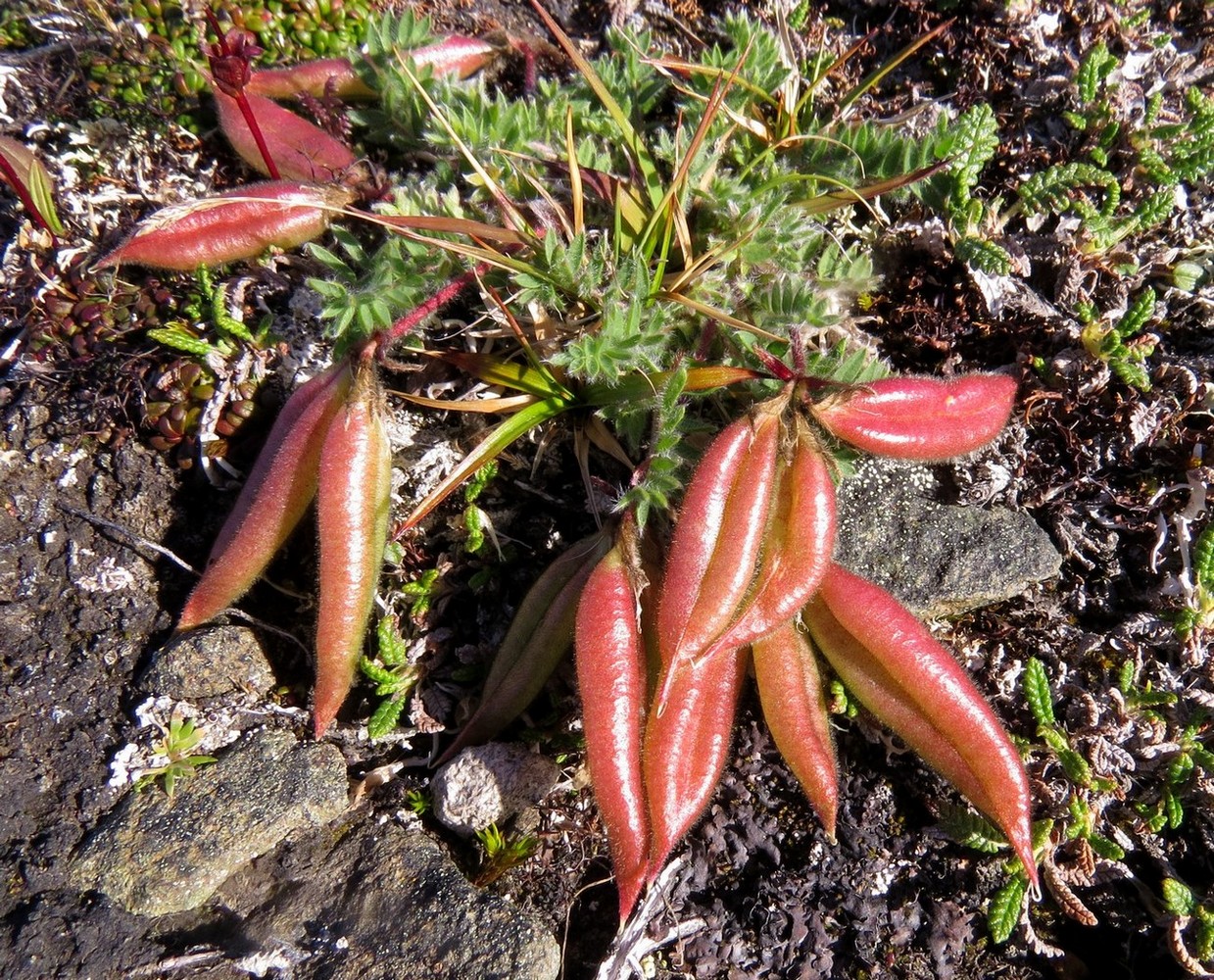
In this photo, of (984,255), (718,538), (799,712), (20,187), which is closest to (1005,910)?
(799,712)

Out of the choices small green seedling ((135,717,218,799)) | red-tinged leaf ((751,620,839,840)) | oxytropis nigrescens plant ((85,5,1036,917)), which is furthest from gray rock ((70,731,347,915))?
red-tinged leaf ((751,620,839,840))

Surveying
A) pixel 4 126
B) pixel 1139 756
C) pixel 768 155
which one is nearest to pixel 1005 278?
pixel 768 155

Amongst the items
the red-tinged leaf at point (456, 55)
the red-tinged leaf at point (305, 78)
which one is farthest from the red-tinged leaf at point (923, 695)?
the red-tinged leaf at point (305, 78)

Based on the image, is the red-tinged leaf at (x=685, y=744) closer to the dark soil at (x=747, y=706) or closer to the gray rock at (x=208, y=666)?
the dark soil at (x=747, y=706)

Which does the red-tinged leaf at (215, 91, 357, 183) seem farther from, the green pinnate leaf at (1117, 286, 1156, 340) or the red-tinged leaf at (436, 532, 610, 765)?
the green pinnate leaf at (1117, 286, 1156, 340)

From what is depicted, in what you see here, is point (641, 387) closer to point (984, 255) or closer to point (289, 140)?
point (984, 255)

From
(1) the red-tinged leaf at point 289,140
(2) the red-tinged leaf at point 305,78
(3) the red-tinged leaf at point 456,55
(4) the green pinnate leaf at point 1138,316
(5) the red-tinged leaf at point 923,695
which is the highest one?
(3) the red-tinged leaf at point 456,55
